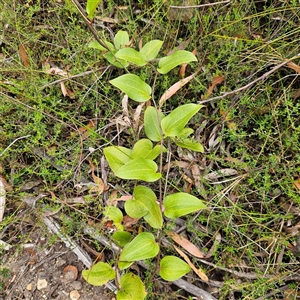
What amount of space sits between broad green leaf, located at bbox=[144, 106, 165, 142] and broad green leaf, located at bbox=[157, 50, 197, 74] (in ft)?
0.61

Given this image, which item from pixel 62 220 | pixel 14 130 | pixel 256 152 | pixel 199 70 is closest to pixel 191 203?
pixel 256 152

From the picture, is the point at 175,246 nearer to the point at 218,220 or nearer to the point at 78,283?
the point at 218,220

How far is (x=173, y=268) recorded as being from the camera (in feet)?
4.25

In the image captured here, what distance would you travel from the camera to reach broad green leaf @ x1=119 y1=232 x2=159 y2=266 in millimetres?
Result: 1236

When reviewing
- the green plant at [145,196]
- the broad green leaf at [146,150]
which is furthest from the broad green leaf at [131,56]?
the broad green leaf at [146,150]

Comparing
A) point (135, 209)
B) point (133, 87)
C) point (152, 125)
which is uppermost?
point (133, 87)

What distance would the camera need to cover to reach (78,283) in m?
1.50

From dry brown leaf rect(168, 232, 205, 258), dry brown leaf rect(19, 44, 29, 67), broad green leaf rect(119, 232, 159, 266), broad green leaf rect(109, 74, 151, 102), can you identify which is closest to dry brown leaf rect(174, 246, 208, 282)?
dry brown leaf rect(168, 232, 205, 258)

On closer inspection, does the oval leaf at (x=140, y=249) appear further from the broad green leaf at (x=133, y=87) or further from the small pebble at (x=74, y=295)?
the broad green leaf at (x=133, y=87)

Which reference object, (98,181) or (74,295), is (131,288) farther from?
(98,181)

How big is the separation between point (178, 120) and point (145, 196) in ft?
1.09

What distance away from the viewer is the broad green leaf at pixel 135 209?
133 centimetres

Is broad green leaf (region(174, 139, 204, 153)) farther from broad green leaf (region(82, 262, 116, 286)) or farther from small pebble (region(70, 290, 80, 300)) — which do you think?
small pebble (region(70, 290, 80, 300))

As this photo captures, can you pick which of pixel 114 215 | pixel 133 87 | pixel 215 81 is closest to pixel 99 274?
pixel 114 215
